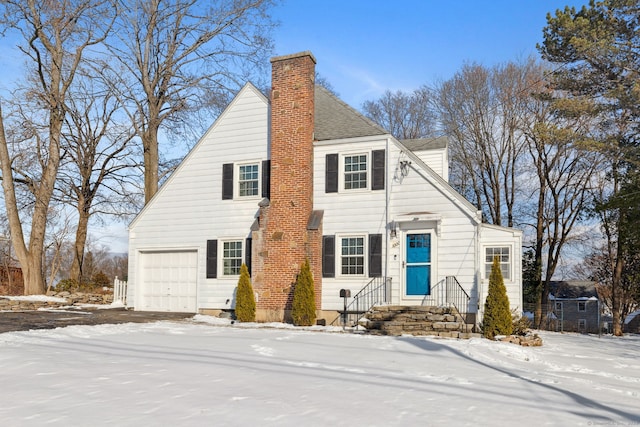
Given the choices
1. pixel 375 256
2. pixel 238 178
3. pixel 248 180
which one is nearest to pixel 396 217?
pixel 375 256

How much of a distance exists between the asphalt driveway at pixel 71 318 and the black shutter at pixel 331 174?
18.1 feet

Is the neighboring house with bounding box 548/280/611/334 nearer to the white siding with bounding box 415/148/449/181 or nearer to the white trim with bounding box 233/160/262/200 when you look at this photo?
the white siding with bounding box 415/148/449/181

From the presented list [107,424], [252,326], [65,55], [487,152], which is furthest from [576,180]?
[107,424]

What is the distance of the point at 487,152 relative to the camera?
27.7 m

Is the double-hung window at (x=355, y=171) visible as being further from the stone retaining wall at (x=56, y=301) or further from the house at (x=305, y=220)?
the stone retaining wall at (x=56, y=301)

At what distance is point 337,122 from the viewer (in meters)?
17.3

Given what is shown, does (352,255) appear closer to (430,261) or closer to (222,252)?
(430,261)

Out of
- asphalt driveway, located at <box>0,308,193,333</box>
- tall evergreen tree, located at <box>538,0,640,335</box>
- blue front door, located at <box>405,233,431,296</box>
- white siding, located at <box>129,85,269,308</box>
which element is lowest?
asphalt driveway, located at <box>0,308,193,333</box>

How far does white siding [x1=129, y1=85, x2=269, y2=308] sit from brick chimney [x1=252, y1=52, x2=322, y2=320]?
79 centimetres

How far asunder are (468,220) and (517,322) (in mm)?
2779

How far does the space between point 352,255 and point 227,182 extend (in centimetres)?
447

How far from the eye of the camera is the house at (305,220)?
15.0 m

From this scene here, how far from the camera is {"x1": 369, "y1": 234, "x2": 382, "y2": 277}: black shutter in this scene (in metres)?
15.4

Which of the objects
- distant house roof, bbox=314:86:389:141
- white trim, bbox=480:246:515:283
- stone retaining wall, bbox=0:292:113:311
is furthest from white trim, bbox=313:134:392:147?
stone retaining wall, bbox=0:292:113:311
